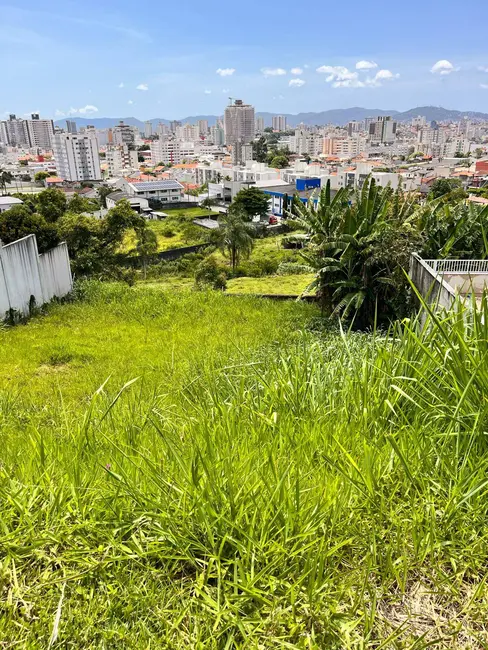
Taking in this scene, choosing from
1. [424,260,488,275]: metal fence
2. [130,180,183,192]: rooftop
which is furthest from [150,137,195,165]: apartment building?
[424,260,488,275]: metal fence

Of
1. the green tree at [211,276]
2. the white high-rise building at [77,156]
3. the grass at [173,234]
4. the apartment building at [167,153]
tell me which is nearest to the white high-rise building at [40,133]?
the apartment building at [167,153]

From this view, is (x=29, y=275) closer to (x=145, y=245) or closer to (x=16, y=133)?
(x=145, y=245)

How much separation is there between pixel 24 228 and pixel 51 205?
6.86m

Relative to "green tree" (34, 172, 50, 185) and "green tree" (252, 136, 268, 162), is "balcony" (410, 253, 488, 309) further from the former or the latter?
"green tree" (252, 136, 268, 162)

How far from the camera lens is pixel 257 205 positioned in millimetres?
49438

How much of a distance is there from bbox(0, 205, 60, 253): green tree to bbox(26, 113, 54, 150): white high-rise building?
196873 millimetres

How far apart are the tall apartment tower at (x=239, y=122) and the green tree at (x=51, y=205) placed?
547 feet

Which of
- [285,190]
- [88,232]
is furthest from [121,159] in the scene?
[88,232]

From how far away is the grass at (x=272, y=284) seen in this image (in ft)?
67.5

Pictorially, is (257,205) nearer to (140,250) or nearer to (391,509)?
(140,250)

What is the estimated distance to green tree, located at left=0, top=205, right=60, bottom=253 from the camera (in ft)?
35.0

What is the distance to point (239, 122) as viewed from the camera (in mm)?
177500

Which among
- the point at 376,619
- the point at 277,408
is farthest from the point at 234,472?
the point at 277,408

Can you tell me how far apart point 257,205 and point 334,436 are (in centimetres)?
4946
